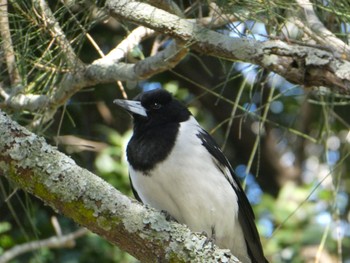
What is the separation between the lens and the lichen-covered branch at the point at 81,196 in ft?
7.04

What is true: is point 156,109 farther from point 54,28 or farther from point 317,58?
point 317,58

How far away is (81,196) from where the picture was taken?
2.16m

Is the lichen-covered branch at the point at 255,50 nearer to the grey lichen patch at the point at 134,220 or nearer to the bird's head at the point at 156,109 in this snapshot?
the grey lichen patch at the point at 134,220

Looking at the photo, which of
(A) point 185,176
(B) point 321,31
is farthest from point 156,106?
(B) point 321,31

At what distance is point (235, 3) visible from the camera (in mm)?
2766

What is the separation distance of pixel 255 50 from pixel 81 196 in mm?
761

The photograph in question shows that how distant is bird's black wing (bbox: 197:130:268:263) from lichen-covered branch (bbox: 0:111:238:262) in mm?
1230

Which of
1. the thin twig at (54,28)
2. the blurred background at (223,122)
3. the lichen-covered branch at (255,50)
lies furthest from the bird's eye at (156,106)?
the lichen-covered branch at (255,50)

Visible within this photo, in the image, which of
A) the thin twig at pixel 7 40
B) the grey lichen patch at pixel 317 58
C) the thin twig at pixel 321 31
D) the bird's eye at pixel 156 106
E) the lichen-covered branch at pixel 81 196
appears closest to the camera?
the lichen-covered branch at pixel 81 196

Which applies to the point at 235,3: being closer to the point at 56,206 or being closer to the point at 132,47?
the point at 132,47

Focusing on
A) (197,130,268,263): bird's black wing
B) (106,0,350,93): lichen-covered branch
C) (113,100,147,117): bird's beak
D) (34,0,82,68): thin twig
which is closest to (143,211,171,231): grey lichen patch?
(106,0,350,93): lichen-covered branch

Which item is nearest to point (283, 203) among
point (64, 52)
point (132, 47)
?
point (132, 47)

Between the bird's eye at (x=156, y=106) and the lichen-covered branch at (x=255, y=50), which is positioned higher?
the lichen-covered branch at (x=255, y=50)

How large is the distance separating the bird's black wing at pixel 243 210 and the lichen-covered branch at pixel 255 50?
0.84 m
